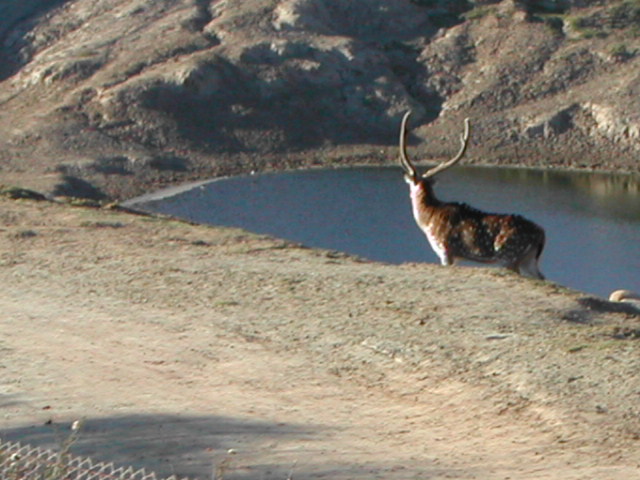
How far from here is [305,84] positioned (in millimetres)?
47438

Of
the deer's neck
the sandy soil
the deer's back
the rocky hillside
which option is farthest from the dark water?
the sandy soil

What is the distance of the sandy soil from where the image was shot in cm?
907

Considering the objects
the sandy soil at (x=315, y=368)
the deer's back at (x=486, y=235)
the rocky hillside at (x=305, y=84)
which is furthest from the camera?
the rocky hillside at (x=305, y=84)

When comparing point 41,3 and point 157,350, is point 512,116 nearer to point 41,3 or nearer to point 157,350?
point 41,3

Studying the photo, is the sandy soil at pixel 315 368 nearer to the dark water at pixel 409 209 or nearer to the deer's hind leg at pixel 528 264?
the deer's hind leg at pixel 528 264

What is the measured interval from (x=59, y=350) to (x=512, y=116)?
34.8 metres

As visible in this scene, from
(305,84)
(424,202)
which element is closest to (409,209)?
(424,202)

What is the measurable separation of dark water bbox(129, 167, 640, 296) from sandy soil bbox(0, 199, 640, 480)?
9.55 meters

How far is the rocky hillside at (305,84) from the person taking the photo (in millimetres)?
43000

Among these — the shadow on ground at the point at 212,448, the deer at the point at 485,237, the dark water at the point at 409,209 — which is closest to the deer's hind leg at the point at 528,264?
the deer at the point at 485,237

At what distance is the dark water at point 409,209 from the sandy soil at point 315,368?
376 inches

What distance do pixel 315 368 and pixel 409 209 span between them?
20123 mm

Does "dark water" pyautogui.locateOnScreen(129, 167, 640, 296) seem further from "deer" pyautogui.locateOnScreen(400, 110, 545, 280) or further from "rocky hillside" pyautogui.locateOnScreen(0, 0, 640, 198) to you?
"deer" pyautogui.locateOnScreen(400, 110, 545, 280)

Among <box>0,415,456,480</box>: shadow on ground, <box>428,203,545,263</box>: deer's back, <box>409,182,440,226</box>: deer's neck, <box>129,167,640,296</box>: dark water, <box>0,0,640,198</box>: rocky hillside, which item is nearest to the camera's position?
<box>0,415,456,480</box>: shadow on ground
